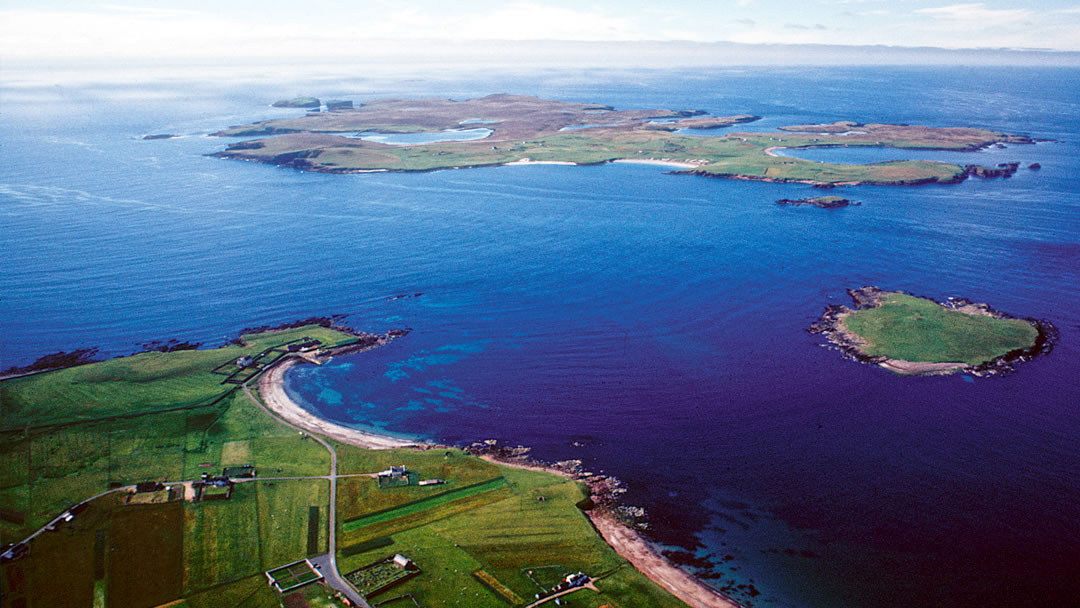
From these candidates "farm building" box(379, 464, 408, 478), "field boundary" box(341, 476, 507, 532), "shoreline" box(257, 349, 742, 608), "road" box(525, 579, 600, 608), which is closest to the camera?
"road" box(525, 579, 600, 608)

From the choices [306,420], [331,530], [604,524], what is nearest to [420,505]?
[331,530]

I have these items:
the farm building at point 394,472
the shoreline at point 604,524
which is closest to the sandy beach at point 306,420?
the shoreline at point 604,524

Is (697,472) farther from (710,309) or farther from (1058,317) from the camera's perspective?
(1058,317)

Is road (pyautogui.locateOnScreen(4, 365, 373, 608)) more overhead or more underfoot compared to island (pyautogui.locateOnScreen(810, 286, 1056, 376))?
more underfoot

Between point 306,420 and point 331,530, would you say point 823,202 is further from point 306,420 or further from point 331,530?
point 331,530

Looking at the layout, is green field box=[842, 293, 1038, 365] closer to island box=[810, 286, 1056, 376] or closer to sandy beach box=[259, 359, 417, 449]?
island box=[810, 286, 1056, 376]

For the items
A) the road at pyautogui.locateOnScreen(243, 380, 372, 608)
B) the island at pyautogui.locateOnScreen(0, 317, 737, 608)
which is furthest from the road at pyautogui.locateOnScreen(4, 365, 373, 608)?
the island at pyautogui.locateOnScreen(0, 317, 737, 608)

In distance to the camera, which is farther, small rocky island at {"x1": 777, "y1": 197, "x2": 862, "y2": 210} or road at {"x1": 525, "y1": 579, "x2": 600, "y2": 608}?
small rocky island at {"x1": 777, "y1": 197, "x2": 862, "y2": 210}
